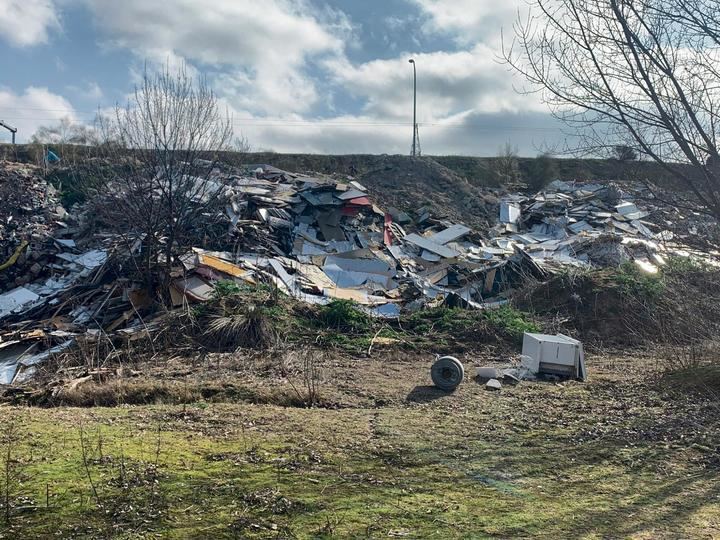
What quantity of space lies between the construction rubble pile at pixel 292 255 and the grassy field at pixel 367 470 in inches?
184

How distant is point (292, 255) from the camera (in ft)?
45.5

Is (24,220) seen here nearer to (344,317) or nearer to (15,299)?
(15,299)

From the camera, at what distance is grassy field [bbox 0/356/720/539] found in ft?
9.52

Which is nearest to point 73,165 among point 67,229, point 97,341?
point 67,229

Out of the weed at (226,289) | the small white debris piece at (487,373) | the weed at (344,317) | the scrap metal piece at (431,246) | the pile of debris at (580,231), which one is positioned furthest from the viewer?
the scrap metal piece at (431,246)

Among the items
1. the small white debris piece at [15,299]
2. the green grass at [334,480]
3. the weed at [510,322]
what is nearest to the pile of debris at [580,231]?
the weed at [510,322]

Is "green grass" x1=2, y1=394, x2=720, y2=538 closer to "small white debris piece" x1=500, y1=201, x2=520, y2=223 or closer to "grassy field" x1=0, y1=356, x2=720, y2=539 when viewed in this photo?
"grassy field" x1=0, y1=356, x2=720, y2=539

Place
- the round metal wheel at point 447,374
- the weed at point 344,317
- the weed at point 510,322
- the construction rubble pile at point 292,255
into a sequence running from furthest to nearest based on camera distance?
the construction rubble pile at point 292,255, the weed at point 344,317, the weed at point 510,322, the round metal wheel at point 447,374

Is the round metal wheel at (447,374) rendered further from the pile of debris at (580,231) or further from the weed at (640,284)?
the pile of debris at (580,231)

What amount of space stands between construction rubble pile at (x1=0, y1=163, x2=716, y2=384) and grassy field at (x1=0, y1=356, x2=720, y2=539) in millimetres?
4686

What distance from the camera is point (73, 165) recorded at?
20.1 m

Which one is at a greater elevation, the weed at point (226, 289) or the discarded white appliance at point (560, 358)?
the weed at point (226, 289)

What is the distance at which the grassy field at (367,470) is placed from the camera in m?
2.90

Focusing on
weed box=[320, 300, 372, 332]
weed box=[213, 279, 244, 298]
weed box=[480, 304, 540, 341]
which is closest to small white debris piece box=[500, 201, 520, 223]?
weed box=[480, 304, 540, 341]
